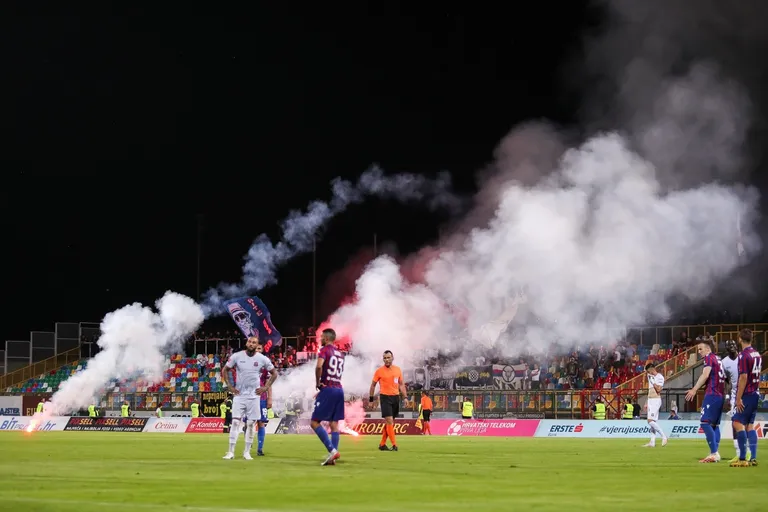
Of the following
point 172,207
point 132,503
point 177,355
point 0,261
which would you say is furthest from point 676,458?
point 0,261

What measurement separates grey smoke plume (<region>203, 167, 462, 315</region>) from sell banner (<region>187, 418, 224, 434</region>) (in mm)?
17348

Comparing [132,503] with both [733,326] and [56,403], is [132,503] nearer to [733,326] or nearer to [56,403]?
[733,326]

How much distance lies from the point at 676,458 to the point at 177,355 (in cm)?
5359

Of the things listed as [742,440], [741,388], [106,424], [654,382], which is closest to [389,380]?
[654,382]

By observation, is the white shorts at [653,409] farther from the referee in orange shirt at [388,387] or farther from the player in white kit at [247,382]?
the player in white kit at [247,382]

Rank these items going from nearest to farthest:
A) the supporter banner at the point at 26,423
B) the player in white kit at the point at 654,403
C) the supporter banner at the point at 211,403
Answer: the player in white kit at the point at 654,403, the supporter banner at the point at 26,423, the supporter banner at the point at 211,403

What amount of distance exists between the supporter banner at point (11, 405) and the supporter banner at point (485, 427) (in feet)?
123

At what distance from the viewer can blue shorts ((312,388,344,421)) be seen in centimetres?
2019

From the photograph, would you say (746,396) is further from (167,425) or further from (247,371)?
(167,425)

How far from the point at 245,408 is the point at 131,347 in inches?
1909

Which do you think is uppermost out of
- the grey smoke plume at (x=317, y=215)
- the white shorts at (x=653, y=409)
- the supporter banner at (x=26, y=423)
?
the grey smoke plume at (x=317, y=215)

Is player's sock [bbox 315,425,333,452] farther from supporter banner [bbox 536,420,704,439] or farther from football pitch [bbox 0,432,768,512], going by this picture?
supporter banner [bbox 536,420,704,439]

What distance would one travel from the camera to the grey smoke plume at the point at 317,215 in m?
64.1

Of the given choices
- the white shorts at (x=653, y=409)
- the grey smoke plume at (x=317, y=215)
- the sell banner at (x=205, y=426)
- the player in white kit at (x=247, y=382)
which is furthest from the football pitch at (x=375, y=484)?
the grey smoke plume at (x=317, y=215)
